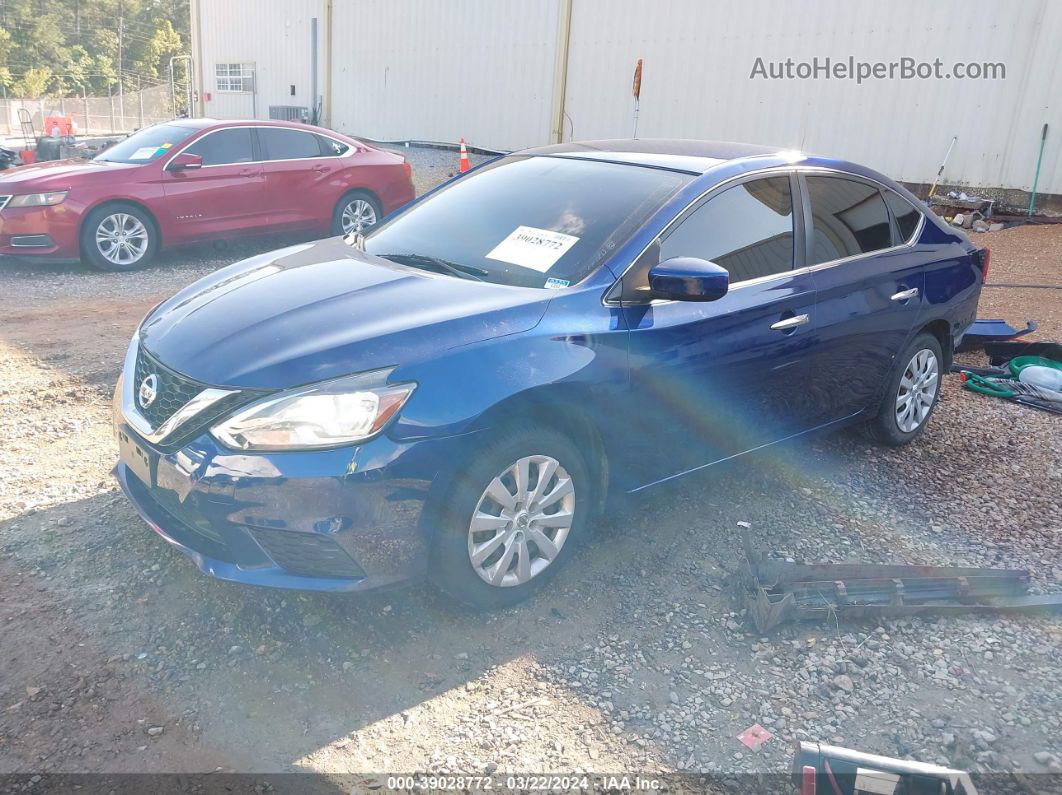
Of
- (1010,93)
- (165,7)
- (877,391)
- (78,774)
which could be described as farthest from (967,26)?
(165,7)

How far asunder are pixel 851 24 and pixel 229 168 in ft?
29.9

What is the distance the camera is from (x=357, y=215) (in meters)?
10.1

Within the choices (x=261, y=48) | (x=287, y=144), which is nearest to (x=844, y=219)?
(x=287, y=144)

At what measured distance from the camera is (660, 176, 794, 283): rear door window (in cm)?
362

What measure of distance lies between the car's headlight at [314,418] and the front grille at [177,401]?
0.14ft

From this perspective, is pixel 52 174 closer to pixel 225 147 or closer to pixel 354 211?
pixel 225 147

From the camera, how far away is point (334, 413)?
9.04 ft

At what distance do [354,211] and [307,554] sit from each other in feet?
25.9

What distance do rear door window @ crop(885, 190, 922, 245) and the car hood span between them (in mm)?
2466

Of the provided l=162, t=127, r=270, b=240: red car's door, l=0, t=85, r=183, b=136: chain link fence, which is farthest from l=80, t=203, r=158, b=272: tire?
l=0, t=85, r=183, b=136: chain link fence

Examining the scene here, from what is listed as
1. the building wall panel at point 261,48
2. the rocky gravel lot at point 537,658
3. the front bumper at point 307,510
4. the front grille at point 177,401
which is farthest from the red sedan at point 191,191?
the building wall panel at point 261,48

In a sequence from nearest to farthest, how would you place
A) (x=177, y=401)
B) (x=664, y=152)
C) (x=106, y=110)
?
(x=177, y=401), (x=664, y=152), (x=106, y=110)

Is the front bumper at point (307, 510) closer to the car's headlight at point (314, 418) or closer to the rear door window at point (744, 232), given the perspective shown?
the car's headlight at point (314, 418)

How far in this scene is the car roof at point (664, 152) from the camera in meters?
3.95
